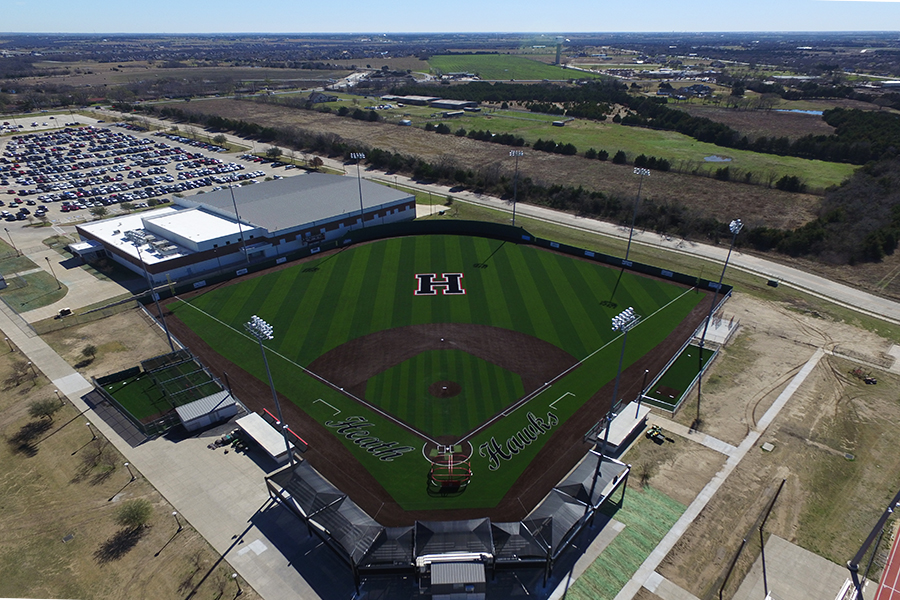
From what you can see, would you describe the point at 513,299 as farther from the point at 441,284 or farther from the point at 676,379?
the point at 676,379

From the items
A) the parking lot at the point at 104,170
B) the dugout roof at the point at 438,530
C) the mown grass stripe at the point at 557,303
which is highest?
the dugout roof at the point at 438,530

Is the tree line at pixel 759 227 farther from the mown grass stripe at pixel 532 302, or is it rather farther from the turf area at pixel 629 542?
the turf area at pixel 629 542

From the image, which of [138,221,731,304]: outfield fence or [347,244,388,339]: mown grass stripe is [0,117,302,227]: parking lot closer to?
[138,221,731,304]: outfield fence

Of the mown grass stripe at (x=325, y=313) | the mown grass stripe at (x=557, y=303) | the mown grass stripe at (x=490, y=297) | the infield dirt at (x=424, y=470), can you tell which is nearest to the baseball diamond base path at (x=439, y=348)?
the infield dirt at (x=424, y=470)

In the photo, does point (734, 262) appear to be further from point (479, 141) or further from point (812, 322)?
point (479, 141)

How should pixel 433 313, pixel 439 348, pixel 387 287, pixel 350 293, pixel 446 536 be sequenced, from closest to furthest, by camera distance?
pixel 446 536, pixel 439 348, pixel 433 313, pixel 350 293, pixel 387 287

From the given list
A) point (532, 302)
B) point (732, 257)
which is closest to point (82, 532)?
point (532, 302)

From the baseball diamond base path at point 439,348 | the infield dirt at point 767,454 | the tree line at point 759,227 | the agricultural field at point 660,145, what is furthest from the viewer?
the agricultural field at point 660,145
